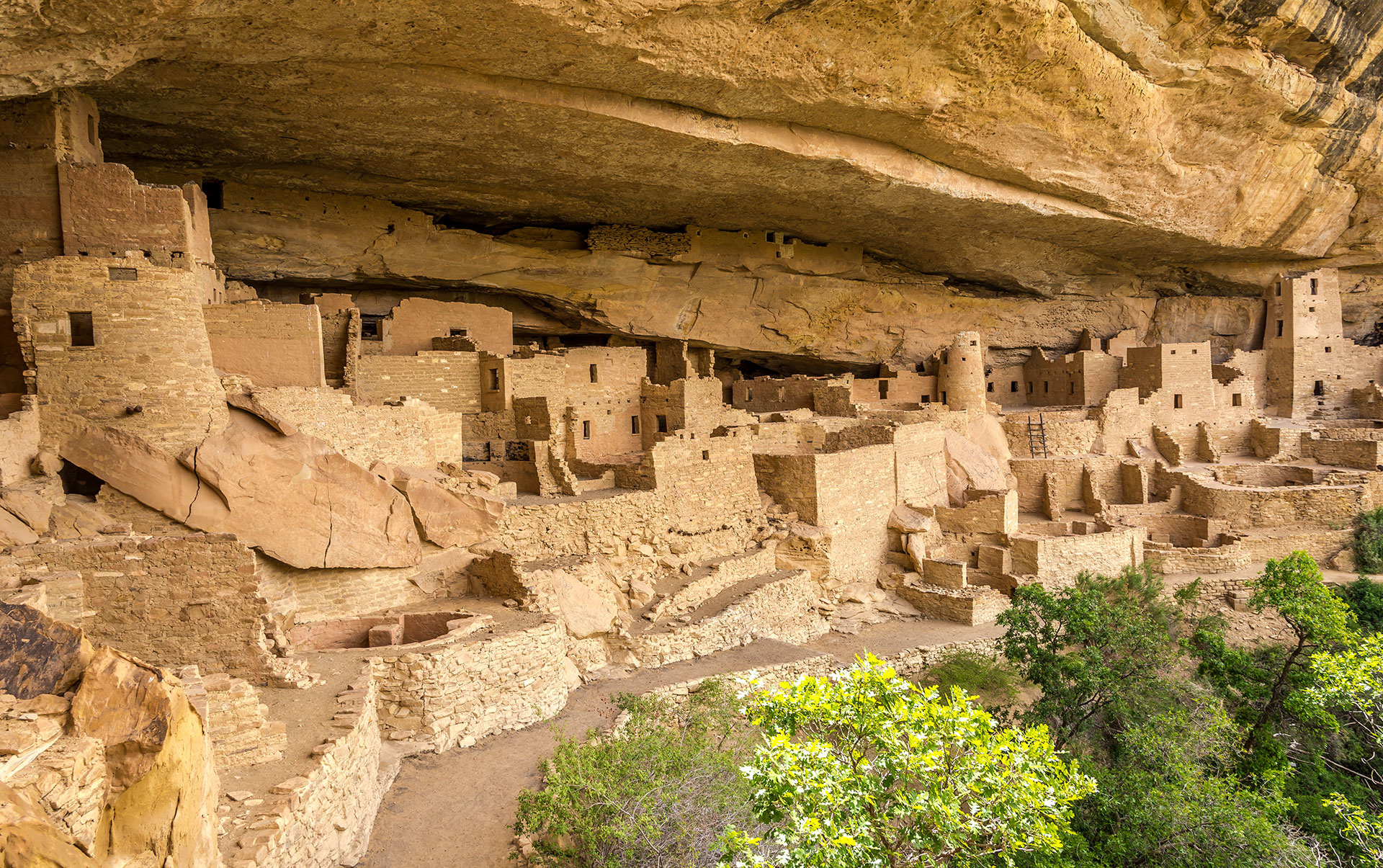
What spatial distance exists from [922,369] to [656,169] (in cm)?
1227

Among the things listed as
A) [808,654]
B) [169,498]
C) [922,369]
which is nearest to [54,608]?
[169,498]

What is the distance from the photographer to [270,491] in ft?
31.1

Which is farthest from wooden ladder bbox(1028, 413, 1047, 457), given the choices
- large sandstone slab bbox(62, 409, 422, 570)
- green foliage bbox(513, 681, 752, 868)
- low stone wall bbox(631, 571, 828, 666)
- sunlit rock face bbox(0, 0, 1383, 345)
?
large sandstone slab bbox(62, 409, 422, 570)

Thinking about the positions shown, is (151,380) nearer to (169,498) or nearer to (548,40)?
(169,498)

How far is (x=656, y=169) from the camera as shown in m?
15.0

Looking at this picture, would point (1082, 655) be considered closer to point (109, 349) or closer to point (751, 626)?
point (751, 626)

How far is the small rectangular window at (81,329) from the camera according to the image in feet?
29.5

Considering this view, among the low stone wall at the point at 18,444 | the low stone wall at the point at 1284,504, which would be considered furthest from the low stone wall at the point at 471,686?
the low stone wall at the point at 1284,504

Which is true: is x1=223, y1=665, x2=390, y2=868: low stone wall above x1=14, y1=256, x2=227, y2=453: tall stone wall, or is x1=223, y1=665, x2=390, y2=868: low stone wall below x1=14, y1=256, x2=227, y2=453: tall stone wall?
below

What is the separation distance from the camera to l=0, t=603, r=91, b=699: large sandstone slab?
11.1 ft

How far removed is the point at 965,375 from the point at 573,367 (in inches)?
394

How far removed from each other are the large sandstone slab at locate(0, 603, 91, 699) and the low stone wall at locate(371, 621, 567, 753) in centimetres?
473

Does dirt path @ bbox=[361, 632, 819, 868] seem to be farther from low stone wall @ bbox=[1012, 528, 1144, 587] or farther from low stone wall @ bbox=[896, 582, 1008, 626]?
low stone wall @ bbox=[1012, 528, 1144, 587]

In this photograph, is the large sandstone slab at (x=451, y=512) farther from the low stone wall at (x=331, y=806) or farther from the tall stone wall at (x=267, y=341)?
the low stone wall at (x=331, y=806)
